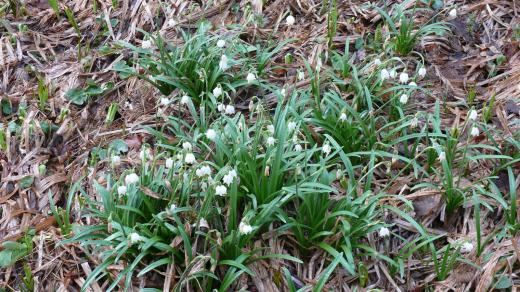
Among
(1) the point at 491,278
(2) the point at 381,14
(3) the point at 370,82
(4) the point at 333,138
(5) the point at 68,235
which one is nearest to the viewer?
(1) the point at 491,278

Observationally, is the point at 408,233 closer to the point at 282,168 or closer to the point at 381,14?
the point at 282,168

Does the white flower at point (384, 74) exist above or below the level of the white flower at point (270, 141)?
below

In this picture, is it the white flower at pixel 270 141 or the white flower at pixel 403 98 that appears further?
the white flower at pixel 403 98

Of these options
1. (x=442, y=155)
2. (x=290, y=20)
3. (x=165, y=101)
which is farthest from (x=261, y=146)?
(x=290, y=20)

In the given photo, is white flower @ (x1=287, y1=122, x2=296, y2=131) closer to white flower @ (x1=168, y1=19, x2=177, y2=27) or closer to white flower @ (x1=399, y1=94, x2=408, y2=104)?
white flower @ (x1=399, y1=94, x2=408, y2=104)

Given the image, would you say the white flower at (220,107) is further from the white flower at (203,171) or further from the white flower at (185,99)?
the white flower at (203,171)

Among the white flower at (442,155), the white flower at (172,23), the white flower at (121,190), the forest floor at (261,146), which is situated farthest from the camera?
the white flower at (172,23)

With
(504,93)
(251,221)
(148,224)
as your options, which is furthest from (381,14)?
(148,224)

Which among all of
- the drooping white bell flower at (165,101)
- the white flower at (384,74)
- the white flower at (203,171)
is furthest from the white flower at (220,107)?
the white flower at (384,74)

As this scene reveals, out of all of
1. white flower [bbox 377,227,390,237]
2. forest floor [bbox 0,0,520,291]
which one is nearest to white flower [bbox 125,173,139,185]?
forest floor [bbox 0,0,520,291]

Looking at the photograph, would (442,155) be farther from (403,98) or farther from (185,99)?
(185,99)

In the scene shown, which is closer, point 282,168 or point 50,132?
point 282,168
